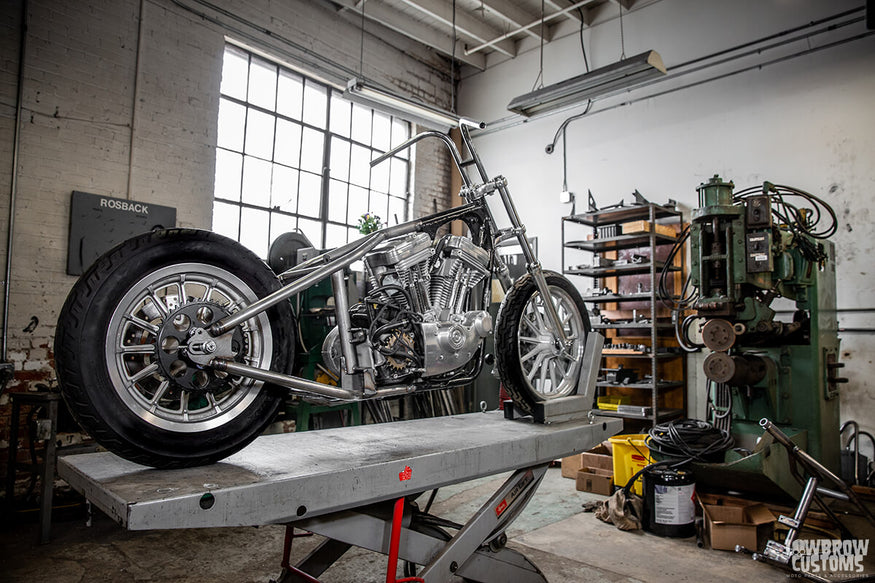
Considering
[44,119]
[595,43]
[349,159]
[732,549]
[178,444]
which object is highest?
[595,43]

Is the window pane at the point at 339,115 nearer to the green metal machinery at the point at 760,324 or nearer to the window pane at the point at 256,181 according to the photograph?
the window pane at the point at 256,181

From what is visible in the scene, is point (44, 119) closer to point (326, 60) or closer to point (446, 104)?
point (326, 60)

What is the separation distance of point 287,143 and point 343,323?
4647mm

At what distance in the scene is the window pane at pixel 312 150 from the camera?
6.25 m

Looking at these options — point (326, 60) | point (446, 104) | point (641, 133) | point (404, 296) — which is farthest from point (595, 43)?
point (404, 296)

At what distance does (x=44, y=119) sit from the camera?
13.9 ft

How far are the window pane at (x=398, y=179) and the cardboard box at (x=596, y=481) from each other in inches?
169

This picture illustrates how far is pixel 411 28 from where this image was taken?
22.1 ft

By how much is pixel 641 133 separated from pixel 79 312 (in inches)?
231

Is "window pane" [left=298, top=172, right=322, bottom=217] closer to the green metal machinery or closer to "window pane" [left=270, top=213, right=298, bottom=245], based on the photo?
"window pane" [left=270, top=213, right=298, bottom=245]

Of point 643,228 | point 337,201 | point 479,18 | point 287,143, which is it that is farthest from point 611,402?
point 479,18

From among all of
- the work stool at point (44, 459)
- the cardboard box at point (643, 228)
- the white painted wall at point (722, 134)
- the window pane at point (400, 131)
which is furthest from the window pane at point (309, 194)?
the cardboard box at point (643, 228)

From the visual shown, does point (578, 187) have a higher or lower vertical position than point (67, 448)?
higher

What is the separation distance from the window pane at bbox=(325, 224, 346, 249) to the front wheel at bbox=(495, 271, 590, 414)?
12.8ft
